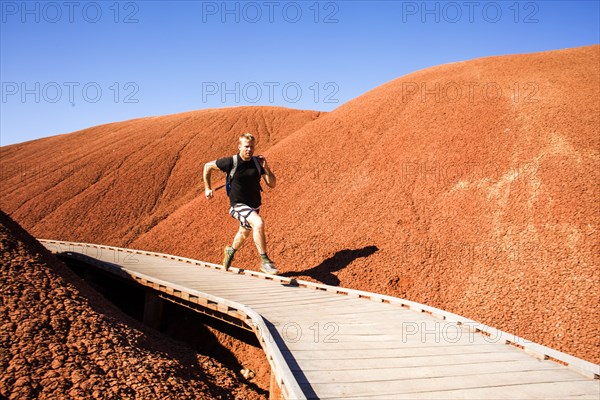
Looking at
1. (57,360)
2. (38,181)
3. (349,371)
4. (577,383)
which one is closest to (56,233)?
(38,181)

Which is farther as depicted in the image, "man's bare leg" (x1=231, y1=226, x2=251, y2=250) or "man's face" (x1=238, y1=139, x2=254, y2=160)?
"man's bare leg" (x1=231, y1=226, x2=251, y2=250)

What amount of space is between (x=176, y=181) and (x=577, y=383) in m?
22.2

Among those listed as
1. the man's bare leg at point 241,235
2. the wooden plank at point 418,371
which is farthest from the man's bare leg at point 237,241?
the wooden plank at point 418,371

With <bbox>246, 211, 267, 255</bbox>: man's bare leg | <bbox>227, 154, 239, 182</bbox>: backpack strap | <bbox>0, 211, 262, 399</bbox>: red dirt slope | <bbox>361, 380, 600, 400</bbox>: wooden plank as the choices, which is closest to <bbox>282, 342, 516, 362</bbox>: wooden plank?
<bbox>361, 380, 600, 400</bbox>: wooden plank

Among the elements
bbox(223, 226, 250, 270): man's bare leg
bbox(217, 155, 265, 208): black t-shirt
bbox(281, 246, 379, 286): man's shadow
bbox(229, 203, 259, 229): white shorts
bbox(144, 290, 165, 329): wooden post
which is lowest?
bbox(144, 290, 165, 329): wooden post

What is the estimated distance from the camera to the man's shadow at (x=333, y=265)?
8328 millimetres

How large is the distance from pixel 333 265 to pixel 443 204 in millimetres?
3335

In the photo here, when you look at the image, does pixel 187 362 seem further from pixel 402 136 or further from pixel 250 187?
pixel 402 136

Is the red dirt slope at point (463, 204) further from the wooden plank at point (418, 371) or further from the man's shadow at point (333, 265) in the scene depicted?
the wooden plank at point (418, 371)

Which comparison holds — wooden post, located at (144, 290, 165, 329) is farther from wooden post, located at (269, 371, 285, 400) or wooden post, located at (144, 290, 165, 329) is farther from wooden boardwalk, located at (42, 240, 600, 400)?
wooden post, located at (269, 371, 285, 400)

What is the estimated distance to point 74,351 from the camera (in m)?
3.98

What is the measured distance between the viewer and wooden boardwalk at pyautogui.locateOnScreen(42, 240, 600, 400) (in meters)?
2.96

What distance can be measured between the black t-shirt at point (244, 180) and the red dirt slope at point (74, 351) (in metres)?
2.61

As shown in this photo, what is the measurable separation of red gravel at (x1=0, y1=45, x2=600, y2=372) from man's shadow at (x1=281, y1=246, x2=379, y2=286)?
49mm
